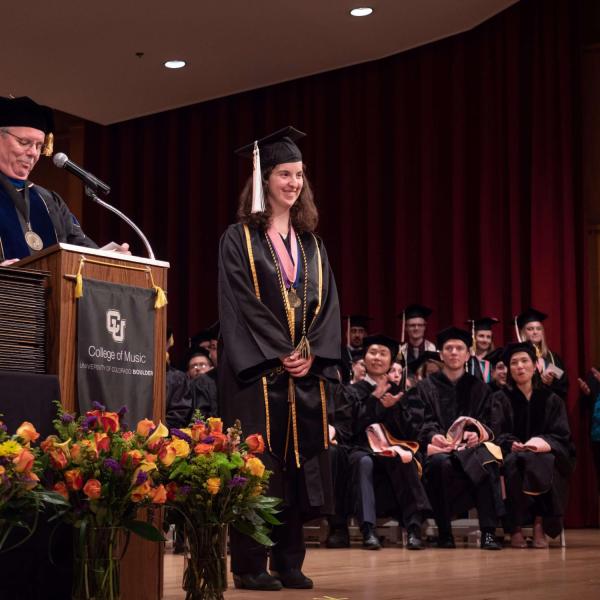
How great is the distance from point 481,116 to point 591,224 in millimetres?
1374

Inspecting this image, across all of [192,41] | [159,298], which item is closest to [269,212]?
[159,298]

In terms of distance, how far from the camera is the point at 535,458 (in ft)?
22.9

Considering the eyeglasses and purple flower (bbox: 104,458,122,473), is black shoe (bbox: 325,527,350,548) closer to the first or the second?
the eyeglasses

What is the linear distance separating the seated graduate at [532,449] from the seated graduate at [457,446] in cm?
12

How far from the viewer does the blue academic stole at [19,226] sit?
357cm

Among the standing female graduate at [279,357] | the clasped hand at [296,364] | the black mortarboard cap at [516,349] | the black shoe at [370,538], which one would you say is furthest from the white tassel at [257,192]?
the black mortarboard cap at [516,349]

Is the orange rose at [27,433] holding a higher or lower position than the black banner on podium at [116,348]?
lower

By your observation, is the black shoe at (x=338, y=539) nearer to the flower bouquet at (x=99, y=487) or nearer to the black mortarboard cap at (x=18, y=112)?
the black mortarboard cap at (x=18, y=112)

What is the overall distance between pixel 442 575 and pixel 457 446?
270 cm

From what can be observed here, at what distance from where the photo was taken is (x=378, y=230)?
10.3 meters

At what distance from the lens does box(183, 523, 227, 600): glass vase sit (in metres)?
2.96

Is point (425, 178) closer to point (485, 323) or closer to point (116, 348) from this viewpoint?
point (485, 323)

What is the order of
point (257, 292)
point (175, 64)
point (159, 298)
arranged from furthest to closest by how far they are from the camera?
point (175, 64) < point (257, 292) < point (159, 298)

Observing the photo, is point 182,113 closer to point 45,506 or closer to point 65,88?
point 65,88
